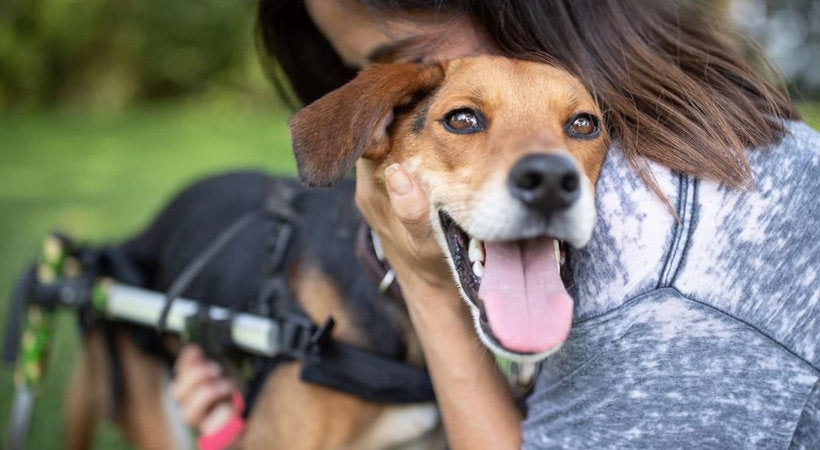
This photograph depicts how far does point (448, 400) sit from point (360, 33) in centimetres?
118

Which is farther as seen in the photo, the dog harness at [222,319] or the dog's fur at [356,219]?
the dog harness at [222,319]

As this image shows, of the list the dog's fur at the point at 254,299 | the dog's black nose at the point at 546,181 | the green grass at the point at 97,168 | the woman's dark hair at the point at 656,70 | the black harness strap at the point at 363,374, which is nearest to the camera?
A: the dog's black nose at the point at 546,181

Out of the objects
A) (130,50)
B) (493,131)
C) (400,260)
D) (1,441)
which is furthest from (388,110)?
(130,50)

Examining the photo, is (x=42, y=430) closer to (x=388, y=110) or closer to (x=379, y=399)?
(x=379, y=399)

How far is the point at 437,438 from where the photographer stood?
291cm

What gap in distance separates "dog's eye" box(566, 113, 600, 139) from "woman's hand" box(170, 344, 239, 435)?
1588 millimetres

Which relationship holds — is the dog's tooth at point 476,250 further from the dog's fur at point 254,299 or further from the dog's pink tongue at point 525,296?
the dog's fur at point 254,299

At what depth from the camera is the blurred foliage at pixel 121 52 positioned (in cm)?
1566

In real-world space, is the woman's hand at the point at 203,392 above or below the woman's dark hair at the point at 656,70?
below

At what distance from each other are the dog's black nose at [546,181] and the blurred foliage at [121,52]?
1442 centimetres

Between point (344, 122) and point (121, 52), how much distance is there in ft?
52.7

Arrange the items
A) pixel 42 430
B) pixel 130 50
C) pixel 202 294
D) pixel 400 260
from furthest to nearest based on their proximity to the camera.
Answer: pixel 130 50 < pixel 42 430 < pixel 202 294 < pixel 400 260

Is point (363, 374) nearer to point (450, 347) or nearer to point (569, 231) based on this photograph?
point (450, 347)

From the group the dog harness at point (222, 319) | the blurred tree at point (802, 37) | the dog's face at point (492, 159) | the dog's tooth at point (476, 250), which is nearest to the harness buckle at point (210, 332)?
the dog harness at point (222, 319)
